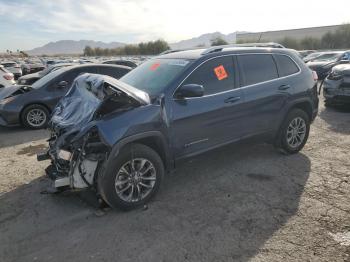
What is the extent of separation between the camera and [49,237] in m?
3.54

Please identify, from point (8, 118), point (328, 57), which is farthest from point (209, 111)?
point (328, 57)

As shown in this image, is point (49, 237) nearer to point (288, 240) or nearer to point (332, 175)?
point (288, 240)

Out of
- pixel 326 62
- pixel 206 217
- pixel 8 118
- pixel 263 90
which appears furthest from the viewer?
pixel 326 62

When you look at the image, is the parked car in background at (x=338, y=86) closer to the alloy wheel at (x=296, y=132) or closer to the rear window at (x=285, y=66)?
the alloy wheel at (x=296, y=132)

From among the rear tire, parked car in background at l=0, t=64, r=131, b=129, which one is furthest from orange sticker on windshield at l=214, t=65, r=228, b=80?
the rear tire

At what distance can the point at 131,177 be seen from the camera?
391cm

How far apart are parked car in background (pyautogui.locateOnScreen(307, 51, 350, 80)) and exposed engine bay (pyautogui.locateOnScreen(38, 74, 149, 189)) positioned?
1362 centimetres

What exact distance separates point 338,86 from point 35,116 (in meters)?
7.90

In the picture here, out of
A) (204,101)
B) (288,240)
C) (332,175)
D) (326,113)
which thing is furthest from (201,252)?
(326,113)

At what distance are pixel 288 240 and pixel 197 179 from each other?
178 cm

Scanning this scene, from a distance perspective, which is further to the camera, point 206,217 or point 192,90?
point 192,90

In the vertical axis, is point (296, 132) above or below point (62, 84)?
below

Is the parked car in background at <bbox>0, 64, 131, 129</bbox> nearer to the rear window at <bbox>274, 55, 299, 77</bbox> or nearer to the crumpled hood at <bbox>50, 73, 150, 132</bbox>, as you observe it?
the crumpled hood at <bbox>50, 73, 150, 132</bbox>

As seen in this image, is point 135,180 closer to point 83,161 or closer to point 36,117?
point 83,161
